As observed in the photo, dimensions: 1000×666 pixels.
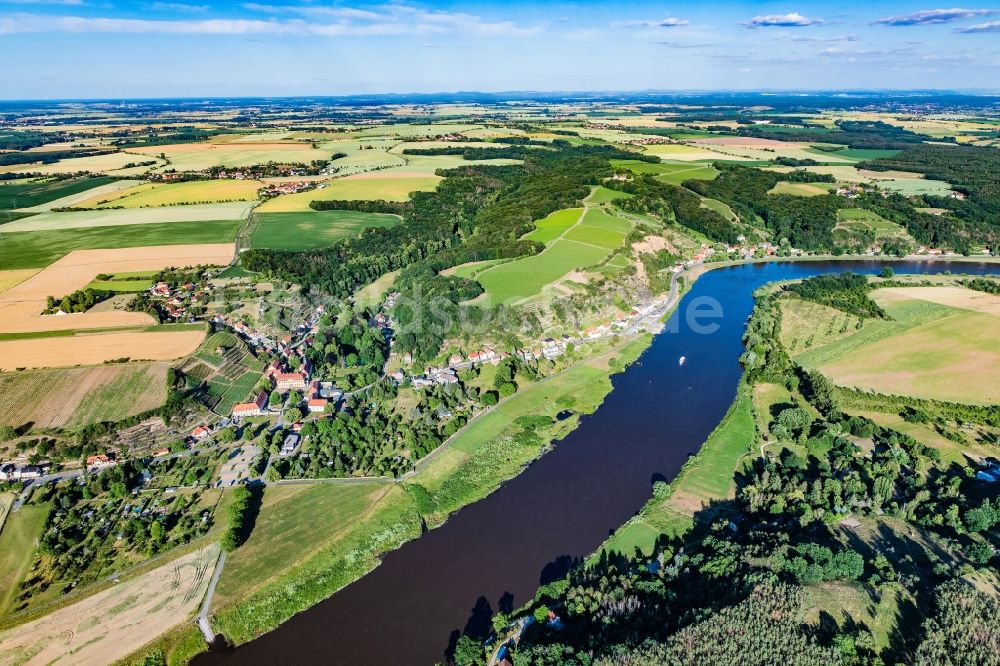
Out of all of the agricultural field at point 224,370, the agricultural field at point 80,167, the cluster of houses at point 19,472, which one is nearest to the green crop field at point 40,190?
the agricultural field at point 80,167

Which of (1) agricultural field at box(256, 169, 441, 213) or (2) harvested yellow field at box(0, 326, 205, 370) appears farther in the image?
(1) agricultural field at box(256, 169, 441, 213)

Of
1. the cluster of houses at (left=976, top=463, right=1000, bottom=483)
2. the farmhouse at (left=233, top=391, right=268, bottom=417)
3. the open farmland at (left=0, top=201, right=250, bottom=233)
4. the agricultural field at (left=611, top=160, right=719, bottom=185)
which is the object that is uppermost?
the agricultural field at (left=611, top=160, right=719, bottom=185)

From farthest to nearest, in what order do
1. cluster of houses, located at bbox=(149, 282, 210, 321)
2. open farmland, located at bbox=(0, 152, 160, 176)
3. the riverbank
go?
open farmland, located at bbox=(0, 152, 160, 176)
cluster of houses, located at bbox=(149, 282, 210, 321)
the riverbank

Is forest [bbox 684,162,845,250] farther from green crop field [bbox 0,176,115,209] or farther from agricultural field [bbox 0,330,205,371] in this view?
green crop field [bbox 0,176,115,209]

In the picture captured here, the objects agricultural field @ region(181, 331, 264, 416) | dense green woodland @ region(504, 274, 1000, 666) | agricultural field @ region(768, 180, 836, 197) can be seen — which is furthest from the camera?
agricultural field @ region(768, 180, 836, 197)

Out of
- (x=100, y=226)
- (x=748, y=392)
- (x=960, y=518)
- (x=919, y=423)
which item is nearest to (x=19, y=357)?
(x=100, y=226)

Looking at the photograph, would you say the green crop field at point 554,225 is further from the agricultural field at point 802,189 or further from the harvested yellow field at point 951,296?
the agricultural field at point 802,189

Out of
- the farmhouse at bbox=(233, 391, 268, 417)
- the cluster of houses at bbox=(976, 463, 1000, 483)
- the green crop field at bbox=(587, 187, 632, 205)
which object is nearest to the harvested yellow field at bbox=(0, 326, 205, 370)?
the farmhouse at bbox=(233, 391, 268, 417)

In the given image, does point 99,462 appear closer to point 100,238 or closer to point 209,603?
point 209,603

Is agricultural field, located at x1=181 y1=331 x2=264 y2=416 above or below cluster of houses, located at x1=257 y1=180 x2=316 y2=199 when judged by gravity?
below
